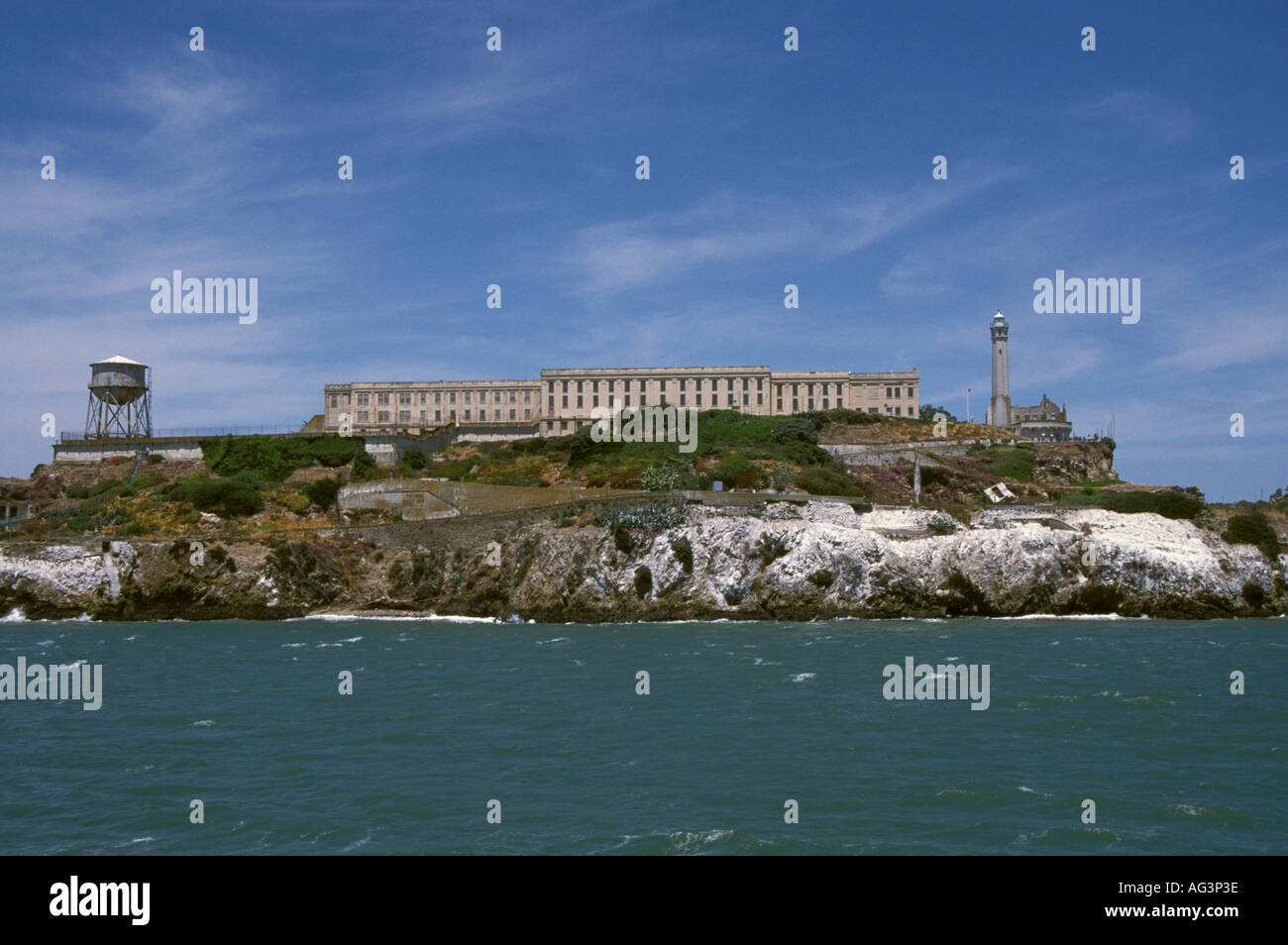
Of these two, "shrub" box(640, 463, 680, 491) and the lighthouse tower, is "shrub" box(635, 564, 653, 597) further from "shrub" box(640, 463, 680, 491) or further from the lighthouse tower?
the lighthouse tower

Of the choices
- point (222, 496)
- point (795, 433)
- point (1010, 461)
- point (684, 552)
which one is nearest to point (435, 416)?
point (795, 433)

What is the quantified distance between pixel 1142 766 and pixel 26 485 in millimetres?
102089

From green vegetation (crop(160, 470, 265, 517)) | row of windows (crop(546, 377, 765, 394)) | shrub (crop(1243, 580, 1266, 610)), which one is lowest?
shrub (crop(1243, 580, 1266, 610))

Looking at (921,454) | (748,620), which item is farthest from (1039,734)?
(921,454)

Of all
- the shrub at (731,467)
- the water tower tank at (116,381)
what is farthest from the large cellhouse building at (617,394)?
the shrub at (731,467)

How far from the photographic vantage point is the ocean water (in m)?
19.4

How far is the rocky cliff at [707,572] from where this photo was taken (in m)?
57.7

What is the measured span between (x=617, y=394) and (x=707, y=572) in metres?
85.4

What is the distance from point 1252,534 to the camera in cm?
6172

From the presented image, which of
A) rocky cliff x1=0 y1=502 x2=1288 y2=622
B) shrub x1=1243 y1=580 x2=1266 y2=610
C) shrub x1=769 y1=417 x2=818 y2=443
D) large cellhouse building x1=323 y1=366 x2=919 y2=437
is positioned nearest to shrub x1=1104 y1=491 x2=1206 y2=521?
rocky cliff x1=0 y1=502 x2=1288 y2=622

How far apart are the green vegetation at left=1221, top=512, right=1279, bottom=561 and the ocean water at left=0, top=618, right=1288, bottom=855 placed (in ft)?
60.9

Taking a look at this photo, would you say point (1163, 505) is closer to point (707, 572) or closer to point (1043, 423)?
point (707, 572)
